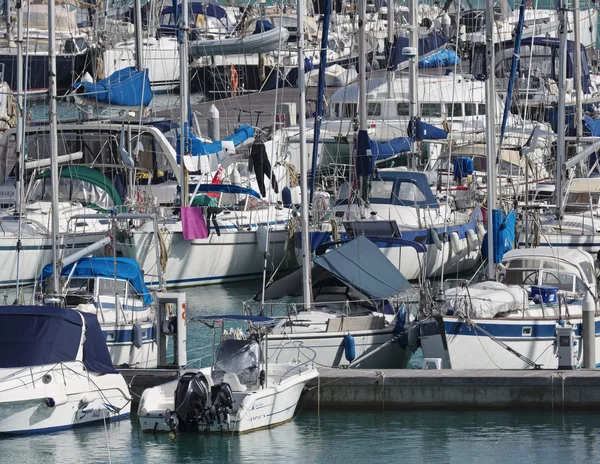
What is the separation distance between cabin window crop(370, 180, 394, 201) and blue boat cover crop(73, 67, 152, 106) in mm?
6683

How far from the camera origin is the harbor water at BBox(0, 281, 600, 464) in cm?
2036

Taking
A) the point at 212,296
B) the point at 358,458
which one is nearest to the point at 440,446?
the point at 358,458

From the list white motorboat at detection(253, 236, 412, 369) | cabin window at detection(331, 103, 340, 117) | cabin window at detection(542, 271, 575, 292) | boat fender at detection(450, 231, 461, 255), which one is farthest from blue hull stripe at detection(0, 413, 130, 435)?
cabin window at detection(331, 103, 340, 117)

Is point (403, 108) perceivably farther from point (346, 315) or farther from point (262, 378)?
point (262, 378)

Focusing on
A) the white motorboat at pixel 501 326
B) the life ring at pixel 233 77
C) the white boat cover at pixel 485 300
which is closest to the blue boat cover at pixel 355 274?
the white boat cover at pixel 485 300

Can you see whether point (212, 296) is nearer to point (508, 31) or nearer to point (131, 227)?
point (131, 227)

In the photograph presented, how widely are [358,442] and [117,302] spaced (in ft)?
17.5

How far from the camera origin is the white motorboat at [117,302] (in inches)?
958

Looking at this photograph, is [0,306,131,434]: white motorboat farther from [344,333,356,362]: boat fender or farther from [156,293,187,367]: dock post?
[344,333,356,362]: boat fender

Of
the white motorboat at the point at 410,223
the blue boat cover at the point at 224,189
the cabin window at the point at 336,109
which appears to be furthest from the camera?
the cabin window at the point at 336,109

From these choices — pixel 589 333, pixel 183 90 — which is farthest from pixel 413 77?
pixel 589 333

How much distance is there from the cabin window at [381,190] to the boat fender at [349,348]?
11.9 meters

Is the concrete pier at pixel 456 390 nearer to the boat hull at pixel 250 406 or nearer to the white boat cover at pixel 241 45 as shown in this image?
the boat hull at pixel 250 406

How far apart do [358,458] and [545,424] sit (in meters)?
2.95
